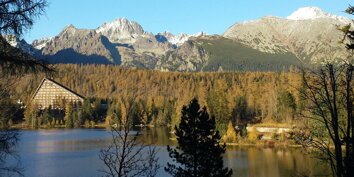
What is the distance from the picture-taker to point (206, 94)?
91188mm

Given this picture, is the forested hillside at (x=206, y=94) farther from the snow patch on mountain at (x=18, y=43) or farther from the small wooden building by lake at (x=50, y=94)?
the small wooden building by lake at (x=50, y=94)

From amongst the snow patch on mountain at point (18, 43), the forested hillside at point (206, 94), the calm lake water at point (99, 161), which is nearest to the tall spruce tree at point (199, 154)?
the forested hillside at point (206, 94)

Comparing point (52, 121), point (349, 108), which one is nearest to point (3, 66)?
point (349, 108)

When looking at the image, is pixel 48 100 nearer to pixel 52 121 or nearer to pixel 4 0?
pixel 52 121

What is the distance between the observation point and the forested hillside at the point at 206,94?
2874 inches

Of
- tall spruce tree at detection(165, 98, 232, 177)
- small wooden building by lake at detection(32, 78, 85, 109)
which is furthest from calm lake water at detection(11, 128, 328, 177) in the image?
small wooden building by lake at detection(32, 78, 85, 109)

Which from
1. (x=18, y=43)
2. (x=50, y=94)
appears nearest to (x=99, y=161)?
(x=18, y=43)

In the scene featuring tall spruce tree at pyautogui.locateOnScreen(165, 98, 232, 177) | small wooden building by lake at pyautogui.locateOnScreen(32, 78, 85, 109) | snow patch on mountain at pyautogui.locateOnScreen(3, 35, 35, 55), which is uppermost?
small wooden building by lake at pyautogui.locateOnScreen(32, 78, 85, 109)

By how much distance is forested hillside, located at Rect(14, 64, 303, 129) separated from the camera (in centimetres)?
7300

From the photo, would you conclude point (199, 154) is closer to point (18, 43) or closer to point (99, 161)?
point (18, 43)

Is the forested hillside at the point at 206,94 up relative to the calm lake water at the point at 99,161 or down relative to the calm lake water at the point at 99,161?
up

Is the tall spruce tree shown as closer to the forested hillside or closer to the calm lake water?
the forested hillside

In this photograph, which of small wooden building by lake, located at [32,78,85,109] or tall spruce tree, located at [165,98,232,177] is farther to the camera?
small wooden building by lake, located at [32,78,85,109]

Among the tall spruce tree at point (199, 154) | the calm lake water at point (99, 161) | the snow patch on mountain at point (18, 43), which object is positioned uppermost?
the snow patch on mountain at point (18, 43)
